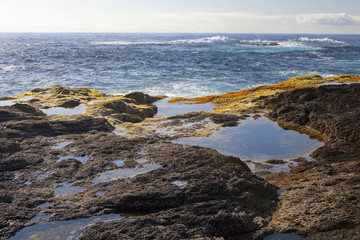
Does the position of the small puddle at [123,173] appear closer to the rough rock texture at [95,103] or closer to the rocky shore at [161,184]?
the rocky shore at [161,184]

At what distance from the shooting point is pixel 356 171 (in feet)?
19.5

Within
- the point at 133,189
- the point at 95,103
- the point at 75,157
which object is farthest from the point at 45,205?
the point at 95,103

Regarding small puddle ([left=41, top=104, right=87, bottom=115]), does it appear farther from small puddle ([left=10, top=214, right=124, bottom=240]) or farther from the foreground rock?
small puddle ([left=10, top=214, right=124, bottom=240])

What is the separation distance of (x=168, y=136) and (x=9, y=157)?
14.4 feet

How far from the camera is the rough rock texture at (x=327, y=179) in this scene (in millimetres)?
4434

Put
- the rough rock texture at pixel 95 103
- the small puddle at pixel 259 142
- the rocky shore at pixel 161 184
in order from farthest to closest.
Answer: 1. the rough rock texture at pixel 95 103
2. the small puddle at pixel 259 142
3. the rocky shore at pixel 161 184

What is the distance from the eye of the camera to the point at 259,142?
30.1ft

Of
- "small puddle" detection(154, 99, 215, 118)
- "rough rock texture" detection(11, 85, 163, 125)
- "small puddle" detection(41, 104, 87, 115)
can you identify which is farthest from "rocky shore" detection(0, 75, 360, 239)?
"small puddle" detection(154, 99, 215, 118)

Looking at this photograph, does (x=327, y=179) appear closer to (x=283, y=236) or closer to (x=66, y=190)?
(x=283, y=236)

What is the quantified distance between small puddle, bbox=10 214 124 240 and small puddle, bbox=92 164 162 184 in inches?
56.1

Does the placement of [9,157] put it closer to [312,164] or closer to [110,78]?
[312,164]

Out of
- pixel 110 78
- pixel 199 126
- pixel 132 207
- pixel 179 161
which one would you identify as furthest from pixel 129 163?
pixel 110 78

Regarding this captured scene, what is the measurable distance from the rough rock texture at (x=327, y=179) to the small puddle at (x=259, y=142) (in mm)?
617

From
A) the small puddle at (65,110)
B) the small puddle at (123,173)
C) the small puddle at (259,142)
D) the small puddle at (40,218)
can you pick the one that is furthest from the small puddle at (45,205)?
the small puddle at (65,110)
